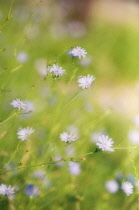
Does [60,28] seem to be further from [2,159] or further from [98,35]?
[2,159]

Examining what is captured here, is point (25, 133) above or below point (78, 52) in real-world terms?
below

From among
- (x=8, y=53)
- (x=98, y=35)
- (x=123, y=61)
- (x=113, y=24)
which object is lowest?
(x=8, y=53)

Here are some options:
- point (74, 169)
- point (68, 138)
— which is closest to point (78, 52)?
point (68, 138)

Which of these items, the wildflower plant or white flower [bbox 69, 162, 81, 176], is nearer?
the wildflower plant

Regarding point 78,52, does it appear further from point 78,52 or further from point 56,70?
point 56,70

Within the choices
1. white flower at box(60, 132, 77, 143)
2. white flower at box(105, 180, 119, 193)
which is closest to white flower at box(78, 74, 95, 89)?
white flower at box(60, 132, 77, 143)

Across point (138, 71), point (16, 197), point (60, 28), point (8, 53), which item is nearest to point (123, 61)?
point (138, 71)

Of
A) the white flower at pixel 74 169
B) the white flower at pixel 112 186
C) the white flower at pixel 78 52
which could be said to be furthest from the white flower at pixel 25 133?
the white flower at pixel 112 186

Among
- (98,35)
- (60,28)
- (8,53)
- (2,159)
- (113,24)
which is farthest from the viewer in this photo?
(113,24)

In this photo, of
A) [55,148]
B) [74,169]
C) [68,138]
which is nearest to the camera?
[68,138]

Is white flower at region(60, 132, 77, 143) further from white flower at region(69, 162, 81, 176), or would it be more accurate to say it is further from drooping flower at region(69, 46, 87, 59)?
white flower at region(69, 162, 81, 176)

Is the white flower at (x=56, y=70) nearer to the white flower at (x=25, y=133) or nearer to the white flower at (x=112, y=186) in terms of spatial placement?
the white flower at (x=25, y=133)
